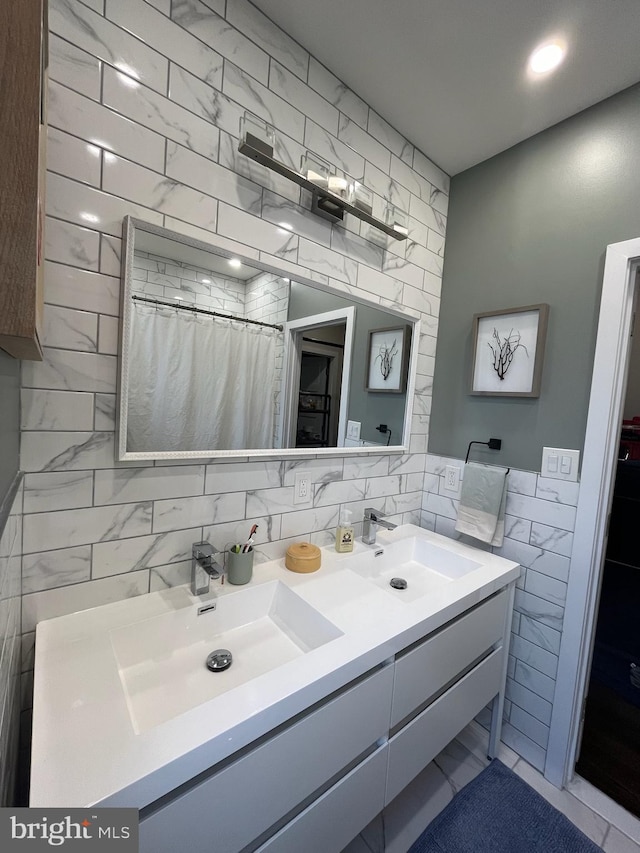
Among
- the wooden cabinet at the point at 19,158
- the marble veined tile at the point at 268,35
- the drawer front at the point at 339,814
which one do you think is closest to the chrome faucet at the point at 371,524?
the drawer front at the point at 339,814

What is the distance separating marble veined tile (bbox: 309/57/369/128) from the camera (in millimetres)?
1319

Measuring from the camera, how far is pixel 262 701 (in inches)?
Result: 29.6

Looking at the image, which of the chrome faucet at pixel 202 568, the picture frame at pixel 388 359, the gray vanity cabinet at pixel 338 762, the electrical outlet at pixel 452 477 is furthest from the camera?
the electrical outlet at pixel 452 477

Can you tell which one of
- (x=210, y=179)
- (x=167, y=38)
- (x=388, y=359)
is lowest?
(x=388, y=359)

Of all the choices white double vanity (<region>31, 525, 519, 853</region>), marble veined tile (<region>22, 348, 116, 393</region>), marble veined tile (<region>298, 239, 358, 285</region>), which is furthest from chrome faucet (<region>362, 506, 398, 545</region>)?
marble veined tile (<region>22, 348, 116, 393</region>)

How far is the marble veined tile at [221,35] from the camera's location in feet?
3.37

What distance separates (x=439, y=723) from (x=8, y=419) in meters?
1.56

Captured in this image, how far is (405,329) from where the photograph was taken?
70.1 inches

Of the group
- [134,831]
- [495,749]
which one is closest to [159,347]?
[134,831]

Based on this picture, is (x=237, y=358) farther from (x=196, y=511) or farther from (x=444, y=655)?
(x=444, y=655)

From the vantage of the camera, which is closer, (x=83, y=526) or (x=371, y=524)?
(x=83, y=526)

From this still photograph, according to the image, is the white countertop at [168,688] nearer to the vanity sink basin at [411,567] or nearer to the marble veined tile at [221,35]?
the vanity sink basin at [411,567]

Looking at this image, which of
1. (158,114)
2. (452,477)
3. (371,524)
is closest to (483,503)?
(452,477)

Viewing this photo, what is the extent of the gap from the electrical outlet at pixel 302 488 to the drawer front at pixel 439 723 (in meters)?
0.79
